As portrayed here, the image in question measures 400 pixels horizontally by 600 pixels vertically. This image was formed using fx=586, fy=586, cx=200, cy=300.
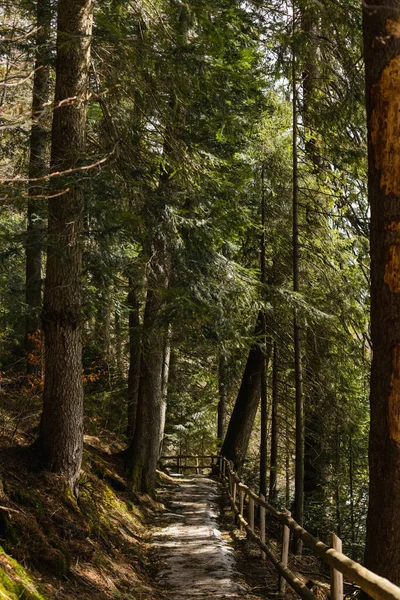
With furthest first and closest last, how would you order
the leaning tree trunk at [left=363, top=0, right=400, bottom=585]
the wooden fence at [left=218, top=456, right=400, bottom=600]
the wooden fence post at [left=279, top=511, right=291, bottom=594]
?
the wooden fence post at [left=279, top=511, right=291, bottom=594], the leaning tree trunk at [left=363, top=0, right=400, bottom=585], the wooden fence at [left=218, top=456, right=400, bottom=600]

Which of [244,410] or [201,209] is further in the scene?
[244,410]

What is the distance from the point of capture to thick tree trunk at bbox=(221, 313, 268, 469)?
1803 centimetres

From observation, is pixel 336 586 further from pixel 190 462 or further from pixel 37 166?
pixel 190 462

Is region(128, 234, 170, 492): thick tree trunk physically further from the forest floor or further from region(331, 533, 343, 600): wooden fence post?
region(331, 533, 343, 600): wooden fence post

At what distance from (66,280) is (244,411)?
11136 mm

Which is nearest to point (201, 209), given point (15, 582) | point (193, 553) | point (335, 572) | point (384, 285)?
point (193, 553)

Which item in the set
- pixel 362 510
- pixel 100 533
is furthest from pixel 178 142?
pixel 362 510

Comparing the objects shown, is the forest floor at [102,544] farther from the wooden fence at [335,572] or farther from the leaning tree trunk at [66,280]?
the wooden fence at [335,572]

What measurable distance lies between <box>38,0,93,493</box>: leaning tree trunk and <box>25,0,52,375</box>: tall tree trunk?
11.4 inches

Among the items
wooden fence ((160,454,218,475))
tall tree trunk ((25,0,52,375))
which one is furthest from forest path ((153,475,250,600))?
wooden fence ((160,454,218,475))

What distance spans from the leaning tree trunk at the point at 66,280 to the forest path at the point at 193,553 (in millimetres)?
2058

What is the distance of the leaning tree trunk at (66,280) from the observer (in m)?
8.50

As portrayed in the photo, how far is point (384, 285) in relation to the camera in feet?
18.3

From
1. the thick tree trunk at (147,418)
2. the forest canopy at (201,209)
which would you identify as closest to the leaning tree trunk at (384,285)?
the forest canopy at (201,209)
